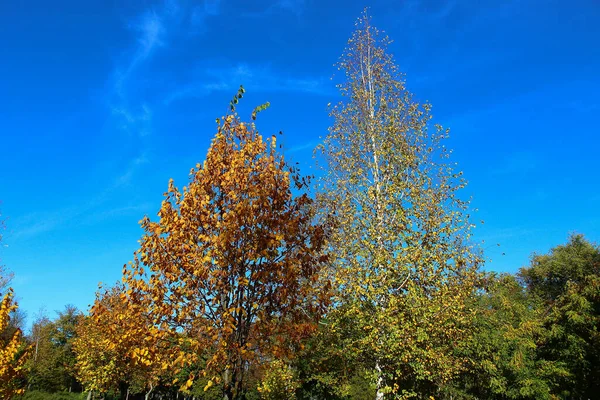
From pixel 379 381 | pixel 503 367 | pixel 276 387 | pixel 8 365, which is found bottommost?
pixel 276 387

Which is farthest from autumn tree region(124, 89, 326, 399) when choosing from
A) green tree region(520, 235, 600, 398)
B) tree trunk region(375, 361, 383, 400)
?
green tree region(520, 235, 600, 398)

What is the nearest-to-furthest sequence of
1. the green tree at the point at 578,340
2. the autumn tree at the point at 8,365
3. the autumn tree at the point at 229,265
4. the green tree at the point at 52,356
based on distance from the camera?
the autumn tree at the point at 229,265
the autumn tree at the point at 8,365
the green tree at the point at 578,340
the green tree at the point at 52,356

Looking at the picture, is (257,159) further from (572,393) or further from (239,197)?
(572,393)

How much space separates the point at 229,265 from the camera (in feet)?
24.1

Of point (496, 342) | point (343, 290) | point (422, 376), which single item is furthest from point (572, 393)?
point (343, 290)

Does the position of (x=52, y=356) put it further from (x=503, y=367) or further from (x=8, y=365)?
(x=503, y=367)

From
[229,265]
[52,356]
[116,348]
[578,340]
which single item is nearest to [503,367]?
[578,340]

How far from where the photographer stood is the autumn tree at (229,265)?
23.6ft

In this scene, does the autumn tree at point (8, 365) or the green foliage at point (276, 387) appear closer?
the autumn tree at point (8, 365)

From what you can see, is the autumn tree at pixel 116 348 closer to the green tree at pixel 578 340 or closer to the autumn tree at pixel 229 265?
the autumn tree at pixel 229 265

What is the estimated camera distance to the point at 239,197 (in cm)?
781

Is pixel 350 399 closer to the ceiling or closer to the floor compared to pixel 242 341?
closer to the floor

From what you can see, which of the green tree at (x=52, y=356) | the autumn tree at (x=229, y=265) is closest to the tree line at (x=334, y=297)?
the autumn tree at (x=229, y=265)

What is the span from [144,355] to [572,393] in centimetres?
3345
